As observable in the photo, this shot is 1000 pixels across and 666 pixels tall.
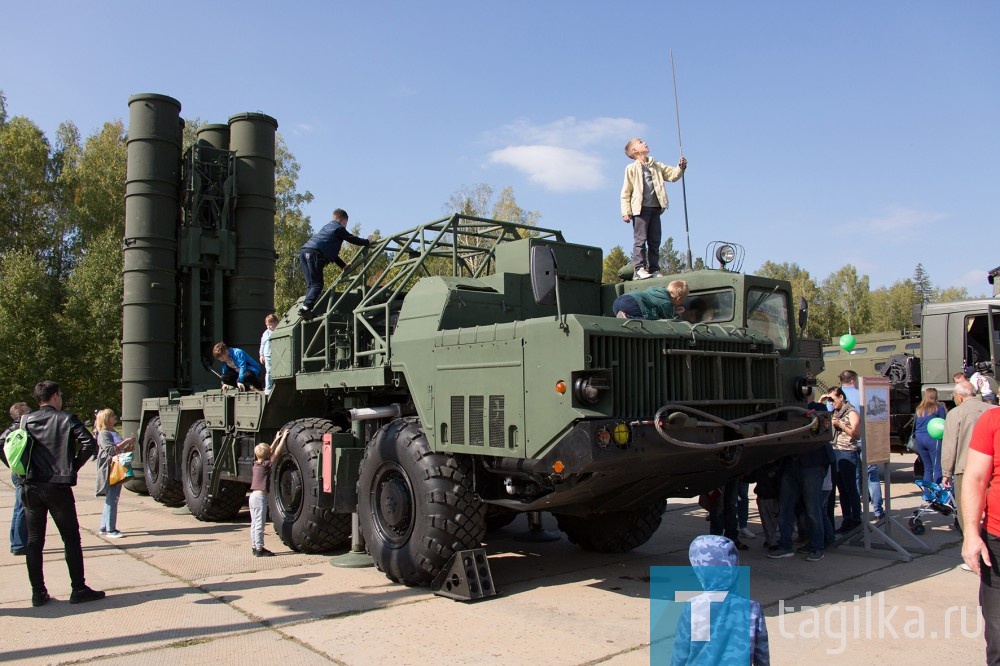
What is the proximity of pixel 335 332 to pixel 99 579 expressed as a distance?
125 inches

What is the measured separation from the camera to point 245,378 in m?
10.2

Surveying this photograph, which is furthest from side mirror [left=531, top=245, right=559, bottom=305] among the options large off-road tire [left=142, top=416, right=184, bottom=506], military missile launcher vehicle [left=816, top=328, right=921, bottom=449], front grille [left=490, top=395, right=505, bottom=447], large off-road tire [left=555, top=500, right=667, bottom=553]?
large off-road tire [left=142, top=416, right=184, bottom=506]

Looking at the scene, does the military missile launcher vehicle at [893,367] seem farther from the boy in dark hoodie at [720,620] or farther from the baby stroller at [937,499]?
the boy in dark hoodie at [720,620]

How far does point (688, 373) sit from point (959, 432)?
93.4 inches

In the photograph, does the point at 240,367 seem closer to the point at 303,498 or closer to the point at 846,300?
the point at 303,498

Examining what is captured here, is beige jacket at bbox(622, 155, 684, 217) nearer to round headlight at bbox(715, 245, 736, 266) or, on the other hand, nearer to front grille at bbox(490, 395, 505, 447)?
round headlight at bbox(715, 245, 736, 266)

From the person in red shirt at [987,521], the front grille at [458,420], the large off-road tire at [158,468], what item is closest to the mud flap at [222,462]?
the large off-road tire at [158,468]

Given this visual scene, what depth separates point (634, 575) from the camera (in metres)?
6.82

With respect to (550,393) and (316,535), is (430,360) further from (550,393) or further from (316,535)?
(316,535)

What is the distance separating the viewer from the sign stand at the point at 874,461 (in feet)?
25.3

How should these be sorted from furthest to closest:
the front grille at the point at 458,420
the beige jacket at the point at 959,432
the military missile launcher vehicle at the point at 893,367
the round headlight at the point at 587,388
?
the military missile launcher vehicle at the point at 893,367, the beige jacket at the point at 959,432, the front grille at the point at 458,420, the round headlight at the point at 587,388

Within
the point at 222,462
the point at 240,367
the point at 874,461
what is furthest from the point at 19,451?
the point at 874,461

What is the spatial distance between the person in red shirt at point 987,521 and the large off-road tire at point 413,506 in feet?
11.3

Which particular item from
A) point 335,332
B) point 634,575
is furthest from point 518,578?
point 335,332
